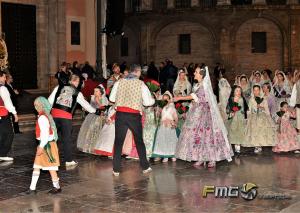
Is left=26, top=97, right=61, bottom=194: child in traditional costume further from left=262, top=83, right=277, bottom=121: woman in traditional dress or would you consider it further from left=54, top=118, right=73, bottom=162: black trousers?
left=262, top=83, right=277, bottom=121: woman in traditional dress

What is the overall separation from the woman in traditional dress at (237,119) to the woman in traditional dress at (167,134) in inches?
→ 63.0

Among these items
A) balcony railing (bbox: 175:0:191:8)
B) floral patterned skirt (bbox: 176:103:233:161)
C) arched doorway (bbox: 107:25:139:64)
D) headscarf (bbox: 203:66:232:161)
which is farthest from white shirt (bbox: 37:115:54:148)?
arched doorway (bbox: 107:25:139:64)

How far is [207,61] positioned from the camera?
1436 inches

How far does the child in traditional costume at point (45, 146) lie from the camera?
300 inches

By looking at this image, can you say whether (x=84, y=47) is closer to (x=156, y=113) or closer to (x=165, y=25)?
(x=156, y=113)

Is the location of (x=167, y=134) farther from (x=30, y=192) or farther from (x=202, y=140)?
(x=30, y=192)

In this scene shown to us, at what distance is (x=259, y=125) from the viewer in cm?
1151

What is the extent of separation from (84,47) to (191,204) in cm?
1628

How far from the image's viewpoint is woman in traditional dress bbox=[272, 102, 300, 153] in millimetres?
11398

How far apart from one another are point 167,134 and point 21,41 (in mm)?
12159

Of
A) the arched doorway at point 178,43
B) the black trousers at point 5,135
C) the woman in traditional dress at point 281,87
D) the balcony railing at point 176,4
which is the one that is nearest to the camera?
the black trousers at point 5,135

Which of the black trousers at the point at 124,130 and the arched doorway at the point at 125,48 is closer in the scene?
the black trousers at the point at 124,130

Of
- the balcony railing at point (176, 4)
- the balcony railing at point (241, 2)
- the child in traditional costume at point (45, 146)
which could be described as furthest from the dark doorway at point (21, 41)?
the balcony railing at point (241, 2)

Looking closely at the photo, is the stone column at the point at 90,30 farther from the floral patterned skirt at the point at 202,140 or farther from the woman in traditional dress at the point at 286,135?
Answer: the floral patterned skirt at the point at 202,140
